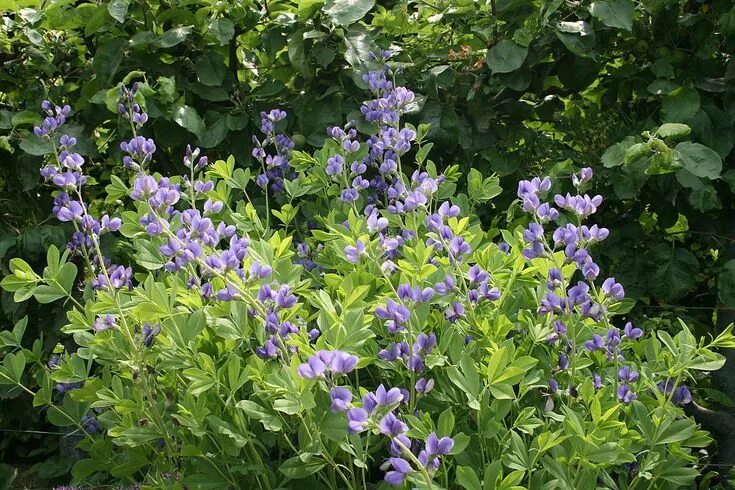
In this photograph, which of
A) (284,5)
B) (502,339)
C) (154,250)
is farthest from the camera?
(284,5)

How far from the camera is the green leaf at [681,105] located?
8.35ft

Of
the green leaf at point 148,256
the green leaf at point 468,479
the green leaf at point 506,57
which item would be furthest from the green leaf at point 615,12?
the green leaf at point 468,479

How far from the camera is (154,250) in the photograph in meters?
1.97

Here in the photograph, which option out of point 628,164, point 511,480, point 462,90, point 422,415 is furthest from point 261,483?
point 462,90

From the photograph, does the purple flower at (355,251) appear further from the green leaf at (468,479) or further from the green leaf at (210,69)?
the green leaf at (210,69)

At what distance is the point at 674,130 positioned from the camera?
236cm

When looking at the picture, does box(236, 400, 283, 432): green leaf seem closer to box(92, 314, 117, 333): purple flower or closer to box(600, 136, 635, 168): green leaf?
box(92, 314, 117, 333): purple flower

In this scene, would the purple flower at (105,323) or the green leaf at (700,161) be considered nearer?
the purple flower at (105,323)

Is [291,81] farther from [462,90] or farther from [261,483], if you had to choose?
[261,483]

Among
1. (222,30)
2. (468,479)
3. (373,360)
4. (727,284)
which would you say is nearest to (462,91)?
(222,30)

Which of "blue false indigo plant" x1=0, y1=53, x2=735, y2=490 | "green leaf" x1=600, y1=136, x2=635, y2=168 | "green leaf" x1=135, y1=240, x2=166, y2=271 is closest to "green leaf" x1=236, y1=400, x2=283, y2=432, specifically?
"blue false indigo plant" x1=0, y1=53, x2=735, y2=490

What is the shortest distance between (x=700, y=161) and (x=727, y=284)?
41cm

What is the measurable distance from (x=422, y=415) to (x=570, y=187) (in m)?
1.42

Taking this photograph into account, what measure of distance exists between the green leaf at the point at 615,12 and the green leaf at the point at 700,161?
A: 15.5 inches
